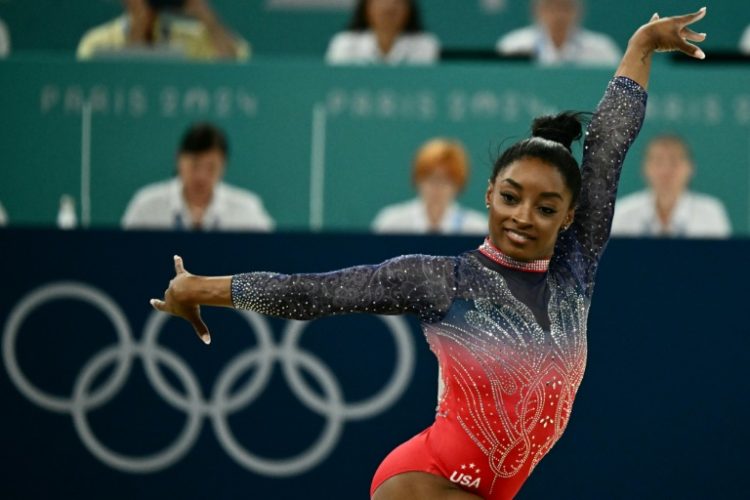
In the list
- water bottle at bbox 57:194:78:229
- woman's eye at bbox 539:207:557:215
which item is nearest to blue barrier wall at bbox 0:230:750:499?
water bottle at bbox 57:194:78:229

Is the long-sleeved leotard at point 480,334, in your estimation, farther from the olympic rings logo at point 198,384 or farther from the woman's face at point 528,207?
the olympic rings logo at point 198,384

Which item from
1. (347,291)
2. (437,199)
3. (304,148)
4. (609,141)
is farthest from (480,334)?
(304,148)

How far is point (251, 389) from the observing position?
5195mm

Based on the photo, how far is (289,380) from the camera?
17.0 feet

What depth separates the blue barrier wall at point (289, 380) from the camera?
5.11m

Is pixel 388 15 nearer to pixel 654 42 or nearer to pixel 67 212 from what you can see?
pixel 67 212

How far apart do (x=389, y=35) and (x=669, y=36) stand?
11.6 ft

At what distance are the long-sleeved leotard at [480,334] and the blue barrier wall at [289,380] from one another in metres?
1.70

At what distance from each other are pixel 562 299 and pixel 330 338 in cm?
195

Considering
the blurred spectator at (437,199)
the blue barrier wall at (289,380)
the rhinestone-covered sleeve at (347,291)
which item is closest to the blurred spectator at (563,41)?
the blurred spectator at (437,199)

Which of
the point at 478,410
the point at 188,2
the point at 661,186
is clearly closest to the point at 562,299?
the point at 478,410

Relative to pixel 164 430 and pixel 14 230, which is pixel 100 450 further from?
pixel 14 230

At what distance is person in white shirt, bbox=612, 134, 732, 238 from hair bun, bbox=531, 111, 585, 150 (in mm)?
2970

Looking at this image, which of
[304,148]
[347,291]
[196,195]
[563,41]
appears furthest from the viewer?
[563,41]
